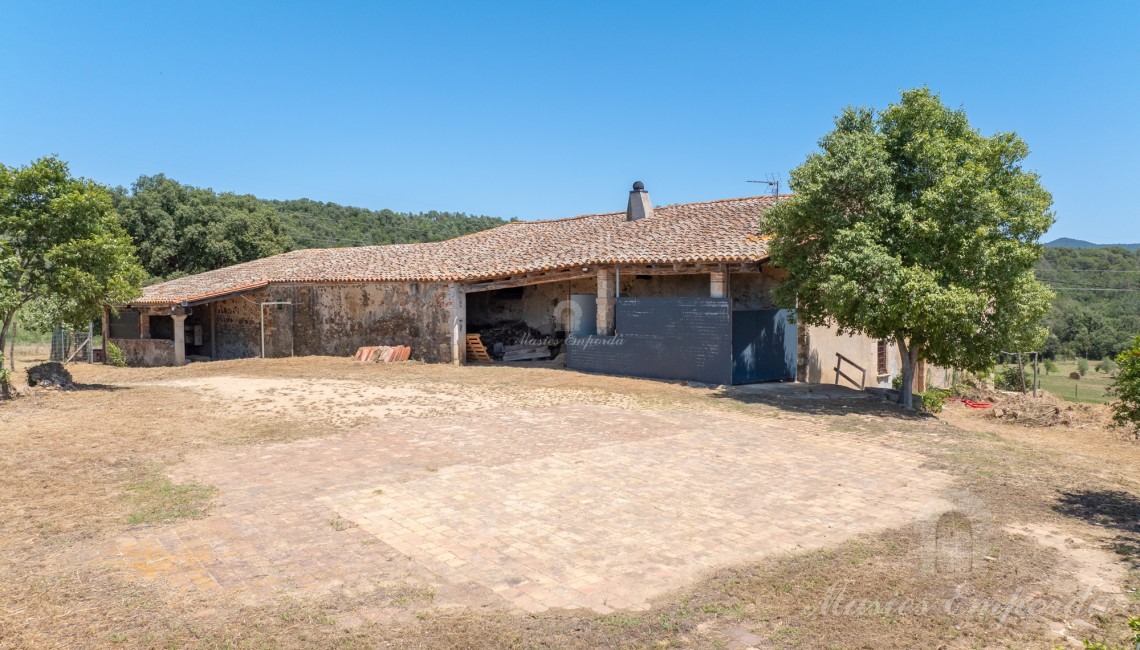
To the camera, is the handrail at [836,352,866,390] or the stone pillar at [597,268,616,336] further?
the stone pillar at [597,268,616,336]

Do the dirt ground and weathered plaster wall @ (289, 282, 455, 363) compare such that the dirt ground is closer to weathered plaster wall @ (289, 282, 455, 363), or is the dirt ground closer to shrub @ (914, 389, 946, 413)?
shrub @ (914, 389, 946, 413)

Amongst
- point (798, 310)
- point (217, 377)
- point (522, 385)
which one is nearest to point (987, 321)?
point (798, 310)

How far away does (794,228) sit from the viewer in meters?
14.1

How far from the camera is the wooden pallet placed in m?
22.3

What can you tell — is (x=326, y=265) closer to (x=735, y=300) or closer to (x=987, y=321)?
(x=735, y=300)

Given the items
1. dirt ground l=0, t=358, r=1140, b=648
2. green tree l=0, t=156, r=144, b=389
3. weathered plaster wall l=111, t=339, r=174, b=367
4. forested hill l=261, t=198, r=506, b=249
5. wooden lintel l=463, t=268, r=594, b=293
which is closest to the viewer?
dirt ground l=0, t=358, r=1140, b=648

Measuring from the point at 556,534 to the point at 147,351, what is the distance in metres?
23.0

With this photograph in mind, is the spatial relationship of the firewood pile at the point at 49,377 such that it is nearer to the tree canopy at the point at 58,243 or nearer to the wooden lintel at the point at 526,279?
the tree canopy at the point at 58,243

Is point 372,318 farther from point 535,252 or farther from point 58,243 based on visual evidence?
point 58,243

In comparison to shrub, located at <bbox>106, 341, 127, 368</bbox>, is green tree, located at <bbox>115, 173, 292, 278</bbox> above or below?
above

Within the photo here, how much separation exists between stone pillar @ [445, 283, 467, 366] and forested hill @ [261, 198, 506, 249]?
29203mm

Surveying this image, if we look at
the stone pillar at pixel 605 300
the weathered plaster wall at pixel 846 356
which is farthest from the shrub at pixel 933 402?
the stone pillar at pixel 605 300

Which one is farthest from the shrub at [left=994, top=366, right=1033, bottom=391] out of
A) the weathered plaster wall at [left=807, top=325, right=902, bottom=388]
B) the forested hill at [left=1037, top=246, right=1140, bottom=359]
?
the forested hill at [left=1037, top=246, right=1140, bottom=359]

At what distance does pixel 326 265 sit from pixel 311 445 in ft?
58.1
